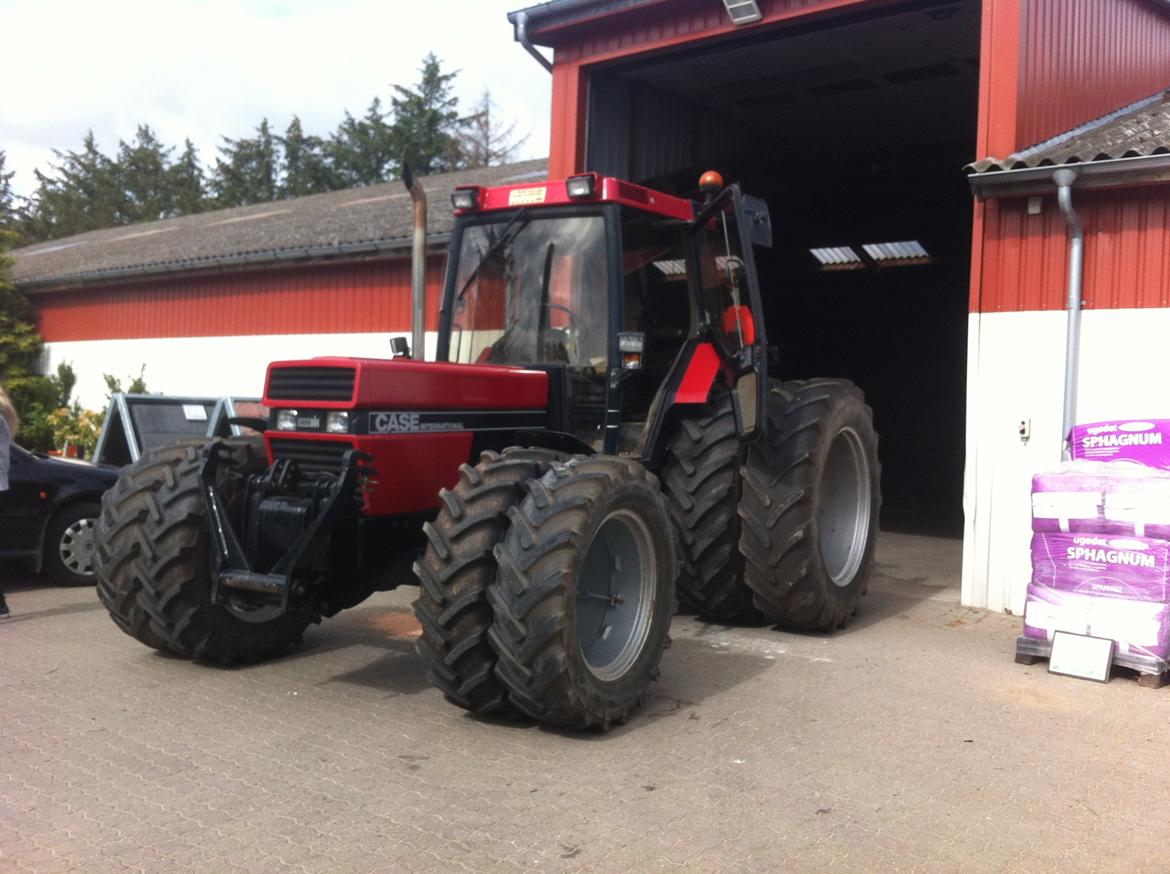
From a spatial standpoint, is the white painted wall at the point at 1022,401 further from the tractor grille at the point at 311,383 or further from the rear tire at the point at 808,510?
the tractor grille at the point at 311,383

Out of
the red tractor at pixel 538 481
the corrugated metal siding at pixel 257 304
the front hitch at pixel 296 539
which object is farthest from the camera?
the corrugated metal siding at pixel 257 304

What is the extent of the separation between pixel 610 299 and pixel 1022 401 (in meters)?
3.58

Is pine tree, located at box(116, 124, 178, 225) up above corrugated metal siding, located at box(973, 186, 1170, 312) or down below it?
above

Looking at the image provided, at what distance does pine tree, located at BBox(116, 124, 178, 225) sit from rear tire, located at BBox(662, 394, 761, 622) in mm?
56694

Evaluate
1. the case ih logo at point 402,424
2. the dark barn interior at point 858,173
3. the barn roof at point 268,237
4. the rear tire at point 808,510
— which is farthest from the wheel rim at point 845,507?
the barn roof at point 268,237

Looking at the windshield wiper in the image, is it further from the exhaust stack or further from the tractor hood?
the tractor hood

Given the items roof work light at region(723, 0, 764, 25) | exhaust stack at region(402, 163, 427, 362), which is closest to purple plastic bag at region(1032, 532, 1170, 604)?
exhaust stack at region(402, 163, 427, 362)

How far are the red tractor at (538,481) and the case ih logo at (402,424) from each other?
11 mm

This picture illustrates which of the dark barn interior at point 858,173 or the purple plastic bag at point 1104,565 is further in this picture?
the dark barn interior at point 858,173

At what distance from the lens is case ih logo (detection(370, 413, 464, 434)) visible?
5347mm

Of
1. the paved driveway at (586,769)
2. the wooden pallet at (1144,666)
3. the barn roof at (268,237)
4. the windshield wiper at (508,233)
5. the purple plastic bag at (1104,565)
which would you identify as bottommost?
the paved driveway at (586,769)

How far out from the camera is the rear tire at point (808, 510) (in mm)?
6836

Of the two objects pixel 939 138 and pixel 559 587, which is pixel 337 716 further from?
pixel 939 138

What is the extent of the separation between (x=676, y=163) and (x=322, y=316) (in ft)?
17.3
